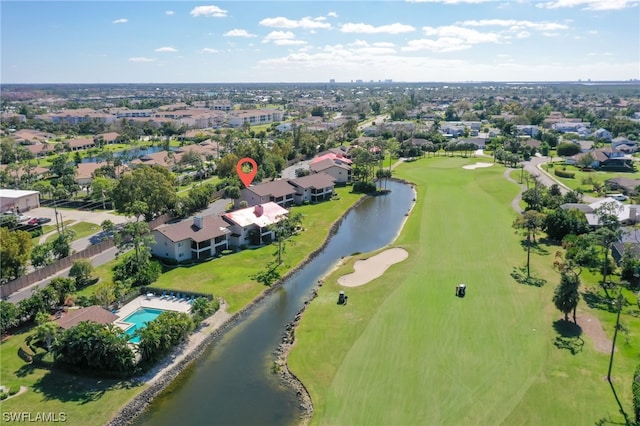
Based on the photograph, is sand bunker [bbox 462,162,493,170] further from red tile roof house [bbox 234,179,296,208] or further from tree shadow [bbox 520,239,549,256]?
tree shadow [bbox 520,239,549,256]

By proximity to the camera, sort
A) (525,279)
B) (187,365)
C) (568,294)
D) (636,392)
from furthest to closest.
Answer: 1. (525,279)
2. (568,294)
3. (187,365)
4. (636,392)

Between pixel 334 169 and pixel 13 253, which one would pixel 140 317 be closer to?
pixel 13 253

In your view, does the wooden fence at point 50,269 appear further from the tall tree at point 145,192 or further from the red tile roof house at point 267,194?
the red tile roof house at point 267,194

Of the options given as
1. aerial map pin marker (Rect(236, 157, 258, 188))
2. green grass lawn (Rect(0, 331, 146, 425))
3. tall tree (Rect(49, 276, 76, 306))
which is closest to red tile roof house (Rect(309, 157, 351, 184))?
aerial map pin marker (Rect(236, 157, 258, 188))

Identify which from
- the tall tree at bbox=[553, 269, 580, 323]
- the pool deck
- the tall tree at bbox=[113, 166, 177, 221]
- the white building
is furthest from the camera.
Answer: the white building

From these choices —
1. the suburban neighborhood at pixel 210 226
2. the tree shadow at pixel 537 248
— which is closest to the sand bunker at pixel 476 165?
the suburban neighborhood at pixel 210 226

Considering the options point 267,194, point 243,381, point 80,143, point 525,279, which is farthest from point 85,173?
point 525,279
